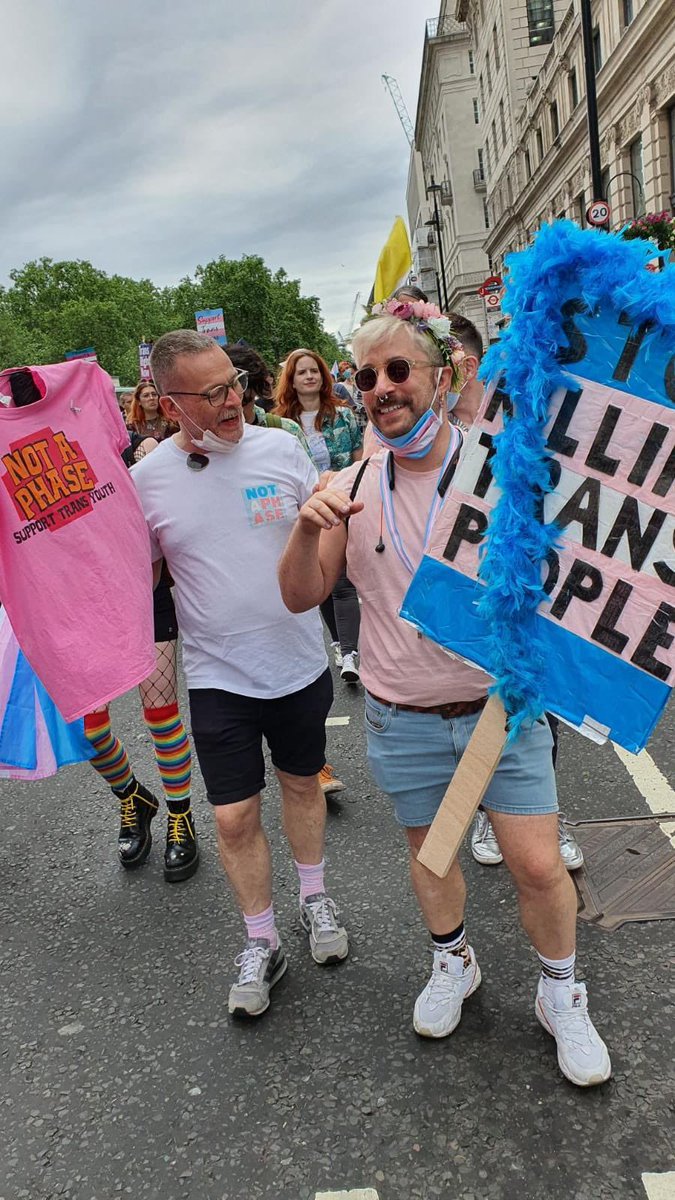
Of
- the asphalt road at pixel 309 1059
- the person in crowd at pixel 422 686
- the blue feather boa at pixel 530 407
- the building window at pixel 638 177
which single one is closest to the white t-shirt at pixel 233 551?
the person in crowd at pixel 422 686

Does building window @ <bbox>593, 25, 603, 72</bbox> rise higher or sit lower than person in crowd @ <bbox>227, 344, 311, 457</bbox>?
higher

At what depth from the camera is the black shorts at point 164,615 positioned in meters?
3.37

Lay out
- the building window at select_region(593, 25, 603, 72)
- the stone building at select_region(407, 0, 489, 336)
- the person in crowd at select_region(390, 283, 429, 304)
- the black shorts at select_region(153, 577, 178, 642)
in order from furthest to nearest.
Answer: the stone building at select_region(407, 0, 489, 336), the building window at select_region(593, 25, 603, 72), the black shorts at select_region(153, 577, 178, 642), the person in crowd at select_region(390, 283, 429, 304)

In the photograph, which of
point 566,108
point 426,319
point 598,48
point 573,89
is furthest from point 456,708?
point 566,108

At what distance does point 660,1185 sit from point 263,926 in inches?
51.8

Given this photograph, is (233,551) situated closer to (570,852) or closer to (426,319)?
(426,319)

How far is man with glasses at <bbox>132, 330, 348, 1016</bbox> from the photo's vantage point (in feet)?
8.39

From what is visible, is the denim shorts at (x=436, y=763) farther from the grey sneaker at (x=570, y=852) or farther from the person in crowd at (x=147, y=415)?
the person in crowd at (x=147, y=415)

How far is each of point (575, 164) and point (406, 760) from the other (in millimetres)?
33425

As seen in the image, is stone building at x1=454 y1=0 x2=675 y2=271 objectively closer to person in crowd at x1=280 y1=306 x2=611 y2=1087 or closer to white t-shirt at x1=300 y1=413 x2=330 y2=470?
white t-shirt at x1=300 y1=413 x2=330 y2=470

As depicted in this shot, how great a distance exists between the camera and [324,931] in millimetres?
2795

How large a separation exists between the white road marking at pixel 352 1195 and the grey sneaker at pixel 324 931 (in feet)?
2.82

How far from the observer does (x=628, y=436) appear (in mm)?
1861

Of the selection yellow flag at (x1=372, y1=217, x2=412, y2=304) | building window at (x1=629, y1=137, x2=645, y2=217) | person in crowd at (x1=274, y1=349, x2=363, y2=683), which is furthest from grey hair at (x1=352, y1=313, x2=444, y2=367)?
building window at (x1=629, y1=137, x2=645, y2=217)
